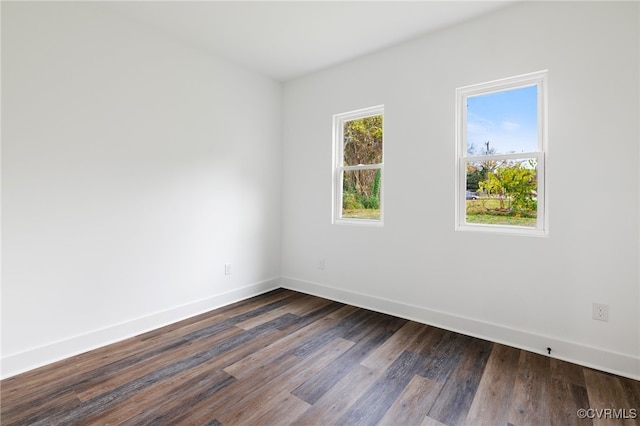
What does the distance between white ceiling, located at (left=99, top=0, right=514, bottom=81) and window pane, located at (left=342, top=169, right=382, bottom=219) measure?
1.28 meters

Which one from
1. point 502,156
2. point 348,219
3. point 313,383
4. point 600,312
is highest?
point 502,156

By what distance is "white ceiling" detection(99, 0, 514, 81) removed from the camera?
2426mm

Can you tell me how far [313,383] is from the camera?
2010 mm

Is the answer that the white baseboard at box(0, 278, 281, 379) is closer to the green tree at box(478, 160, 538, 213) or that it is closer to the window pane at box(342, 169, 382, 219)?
the window pane at box(342, 169, 382, 219)

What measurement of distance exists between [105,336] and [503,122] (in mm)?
3770

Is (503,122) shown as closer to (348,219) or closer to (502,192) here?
(502,192)

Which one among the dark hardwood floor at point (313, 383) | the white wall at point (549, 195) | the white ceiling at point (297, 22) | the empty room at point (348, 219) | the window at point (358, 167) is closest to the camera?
the dark hardwood floor at point (313, 383)

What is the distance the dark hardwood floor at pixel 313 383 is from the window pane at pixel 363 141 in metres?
1.84

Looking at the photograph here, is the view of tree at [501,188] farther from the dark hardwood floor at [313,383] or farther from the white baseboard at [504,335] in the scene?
the dark hardwood floor at [313,383]

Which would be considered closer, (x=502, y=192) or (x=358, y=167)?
(x=502, y=192)

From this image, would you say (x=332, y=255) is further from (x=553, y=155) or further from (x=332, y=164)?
(x=553, y=155)

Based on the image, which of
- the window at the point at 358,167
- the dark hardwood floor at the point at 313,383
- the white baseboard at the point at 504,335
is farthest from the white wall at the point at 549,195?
the dark hardwood floor at the point at 313,383

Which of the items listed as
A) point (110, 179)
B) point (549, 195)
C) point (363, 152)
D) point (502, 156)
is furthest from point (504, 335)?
point (110, 179)

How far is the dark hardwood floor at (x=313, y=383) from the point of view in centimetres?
170
